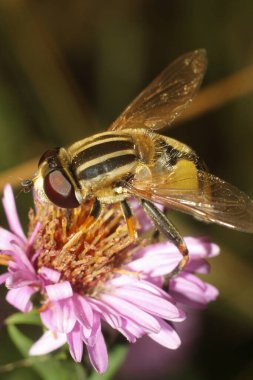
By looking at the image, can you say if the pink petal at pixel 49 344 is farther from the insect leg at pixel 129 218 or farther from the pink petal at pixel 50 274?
the insect leg at pixel 129 218

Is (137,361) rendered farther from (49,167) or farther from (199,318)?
(49,167)

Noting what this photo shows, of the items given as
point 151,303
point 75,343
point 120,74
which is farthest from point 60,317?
point 120,74

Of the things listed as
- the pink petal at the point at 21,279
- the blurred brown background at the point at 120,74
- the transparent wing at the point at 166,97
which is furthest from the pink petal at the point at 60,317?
the blurred brown background at the point at 120,74

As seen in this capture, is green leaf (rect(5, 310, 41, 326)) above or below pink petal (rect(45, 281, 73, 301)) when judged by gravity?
below

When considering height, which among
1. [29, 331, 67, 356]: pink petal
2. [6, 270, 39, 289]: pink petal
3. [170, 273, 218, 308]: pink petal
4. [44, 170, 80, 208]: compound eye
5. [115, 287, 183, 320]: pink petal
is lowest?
Answer: [170, 273, 218, 308]: pink petal

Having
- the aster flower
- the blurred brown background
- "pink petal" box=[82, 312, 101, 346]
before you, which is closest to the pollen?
the aster flower

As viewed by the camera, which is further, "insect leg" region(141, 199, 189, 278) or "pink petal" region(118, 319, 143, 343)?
"insect leg" region(141, 199, 189, 278)

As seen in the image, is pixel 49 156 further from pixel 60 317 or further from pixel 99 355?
pixel 99 355

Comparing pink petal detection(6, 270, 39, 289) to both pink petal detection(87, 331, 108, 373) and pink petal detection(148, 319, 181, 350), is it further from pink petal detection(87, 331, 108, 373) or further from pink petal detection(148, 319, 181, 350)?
pink petal detection(148, 319, 181, 350)
